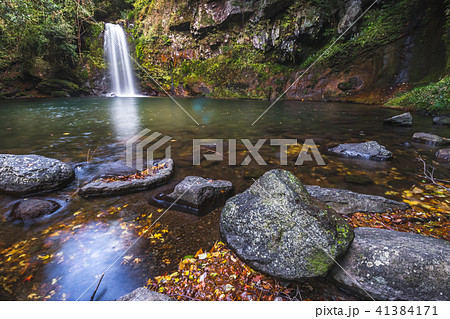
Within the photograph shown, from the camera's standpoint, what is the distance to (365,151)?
4.84m

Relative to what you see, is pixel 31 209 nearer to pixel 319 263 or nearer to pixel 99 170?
pixel 99 170

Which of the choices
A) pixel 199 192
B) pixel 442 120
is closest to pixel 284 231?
pixel 199 192

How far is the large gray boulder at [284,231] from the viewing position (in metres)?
1.73

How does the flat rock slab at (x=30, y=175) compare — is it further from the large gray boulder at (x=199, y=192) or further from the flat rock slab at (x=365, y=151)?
the flat rock slab at (x=365, y=151)

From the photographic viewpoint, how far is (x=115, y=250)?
7.29 ft

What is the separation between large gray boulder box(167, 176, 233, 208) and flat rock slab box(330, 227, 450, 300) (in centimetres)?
180

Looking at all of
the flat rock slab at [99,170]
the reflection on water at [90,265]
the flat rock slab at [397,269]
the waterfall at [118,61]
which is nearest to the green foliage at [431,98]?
the flat rock slab at [397,269]

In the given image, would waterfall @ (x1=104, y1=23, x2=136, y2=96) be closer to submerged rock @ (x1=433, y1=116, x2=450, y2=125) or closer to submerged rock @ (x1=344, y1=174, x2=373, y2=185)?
submerged rock @ (x1=344, y1=174, x2=373, y2=185)

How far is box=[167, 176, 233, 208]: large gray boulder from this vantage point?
9.75ft

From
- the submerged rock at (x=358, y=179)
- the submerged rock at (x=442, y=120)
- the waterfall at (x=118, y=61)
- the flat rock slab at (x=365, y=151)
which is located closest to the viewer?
the submerged rock at (x=358, y=179)

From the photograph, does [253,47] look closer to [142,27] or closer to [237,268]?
[142,27]

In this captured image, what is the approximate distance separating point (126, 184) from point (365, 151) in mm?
5156

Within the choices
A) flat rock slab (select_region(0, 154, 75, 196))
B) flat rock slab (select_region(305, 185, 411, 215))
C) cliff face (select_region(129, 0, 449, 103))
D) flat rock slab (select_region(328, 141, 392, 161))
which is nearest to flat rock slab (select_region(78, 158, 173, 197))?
flat rock slab (select_region(0, 154, 75, 196))

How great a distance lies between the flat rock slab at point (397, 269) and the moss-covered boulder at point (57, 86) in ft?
88.7
